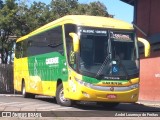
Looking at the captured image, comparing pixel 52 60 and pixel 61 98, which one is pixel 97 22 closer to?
pixel 52 60

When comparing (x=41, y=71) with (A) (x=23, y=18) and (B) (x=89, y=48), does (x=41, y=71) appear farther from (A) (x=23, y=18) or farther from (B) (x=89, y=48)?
(A) (x=23, y=18)

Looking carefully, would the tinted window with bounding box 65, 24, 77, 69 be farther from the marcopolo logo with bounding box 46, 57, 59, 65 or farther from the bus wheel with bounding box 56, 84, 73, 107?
the bus wheel with bounding box 56, 84, 73, 107

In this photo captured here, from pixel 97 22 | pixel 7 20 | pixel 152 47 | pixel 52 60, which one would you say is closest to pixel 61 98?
pixel 52 60

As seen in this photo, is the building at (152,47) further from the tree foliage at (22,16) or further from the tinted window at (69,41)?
the tree foliage at (22,16)

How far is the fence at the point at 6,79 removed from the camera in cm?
3356

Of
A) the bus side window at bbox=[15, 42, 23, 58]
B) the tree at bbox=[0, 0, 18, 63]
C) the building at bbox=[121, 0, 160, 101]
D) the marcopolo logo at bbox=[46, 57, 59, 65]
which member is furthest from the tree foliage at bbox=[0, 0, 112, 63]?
the marcopolo logo at bbox=[46, 57, 59, 65]

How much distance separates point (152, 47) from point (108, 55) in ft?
29.2

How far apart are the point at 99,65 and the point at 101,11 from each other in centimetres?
3338

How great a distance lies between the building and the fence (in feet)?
39.5

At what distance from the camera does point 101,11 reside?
159 ft

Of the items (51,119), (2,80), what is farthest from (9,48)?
(51,119)

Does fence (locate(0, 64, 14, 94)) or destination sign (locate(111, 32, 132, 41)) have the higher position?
destination sign (locate(111, 32, 132, 41))

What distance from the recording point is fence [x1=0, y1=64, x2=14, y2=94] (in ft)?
110

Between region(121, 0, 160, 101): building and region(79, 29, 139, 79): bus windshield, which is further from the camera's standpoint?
region(121, 0, 160, 101): building
